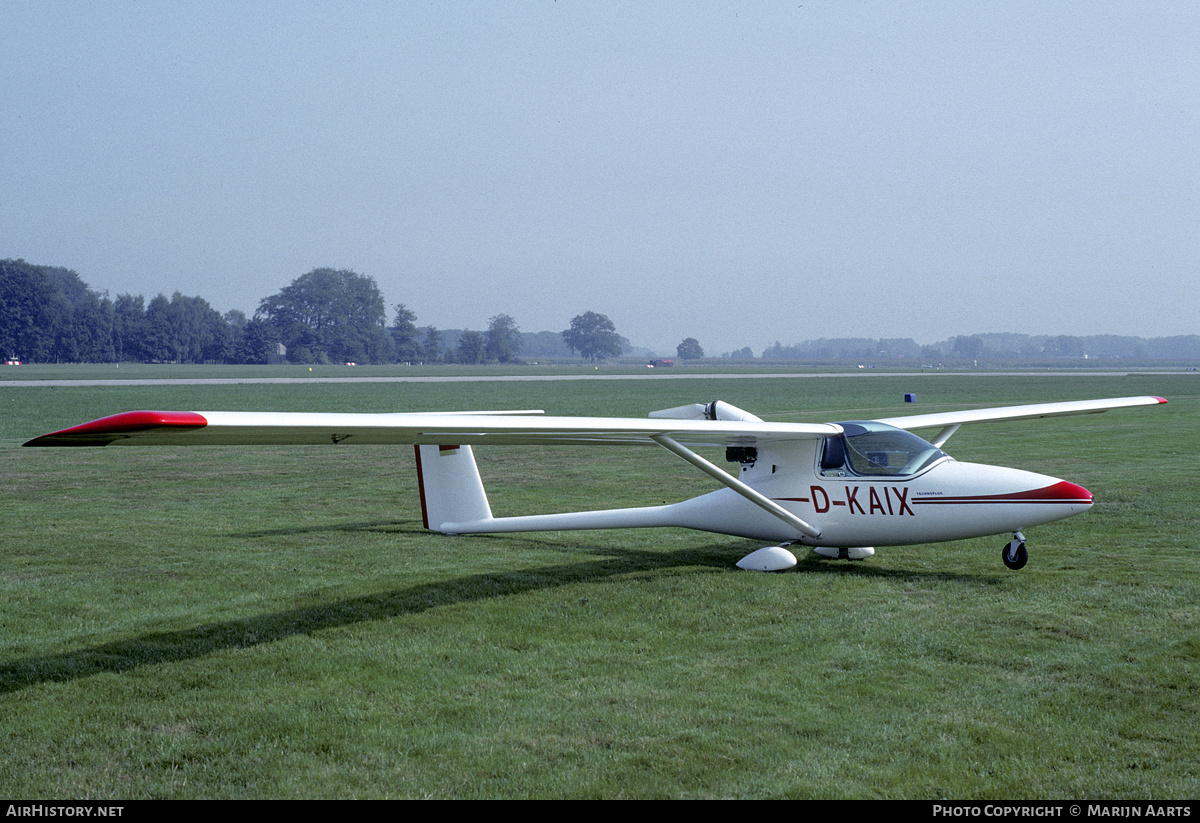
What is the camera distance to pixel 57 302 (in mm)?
173875

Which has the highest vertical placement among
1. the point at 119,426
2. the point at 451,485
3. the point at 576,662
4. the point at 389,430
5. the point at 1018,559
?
the point at 119,426

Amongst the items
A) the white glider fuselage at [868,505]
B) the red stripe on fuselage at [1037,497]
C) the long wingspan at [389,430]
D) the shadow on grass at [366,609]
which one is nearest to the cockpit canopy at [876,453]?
the white glider fuselage at [868,505]

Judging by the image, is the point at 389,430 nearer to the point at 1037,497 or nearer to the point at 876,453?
the point at 876,453

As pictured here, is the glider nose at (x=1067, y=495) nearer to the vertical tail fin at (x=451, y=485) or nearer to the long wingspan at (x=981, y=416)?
the long wingspan at (x=981, y=416)

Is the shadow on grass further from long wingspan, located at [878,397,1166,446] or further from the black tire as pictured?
long wingspan, located at [878,397,1166,446]

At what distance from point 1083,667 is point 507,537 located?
8.30 meters

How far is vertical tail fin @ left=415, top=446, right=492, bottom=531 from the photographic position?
13570 millimetres

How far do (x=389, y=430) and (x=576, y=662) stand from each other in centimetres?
247

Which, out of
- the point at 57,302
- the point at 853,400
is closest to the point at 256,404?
the point at 853,400

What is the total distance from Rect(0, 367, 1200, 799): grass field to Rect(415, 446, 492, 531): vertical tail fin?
1.61 ft

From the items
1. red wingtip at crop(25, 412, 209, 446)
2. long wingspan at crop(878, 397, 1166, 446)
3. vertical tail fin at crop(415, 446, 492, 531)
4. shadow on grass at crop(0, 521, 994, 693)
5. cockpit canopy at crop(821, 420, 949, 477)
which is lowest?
shadow on grass at crop(0, 521, 994, 693)

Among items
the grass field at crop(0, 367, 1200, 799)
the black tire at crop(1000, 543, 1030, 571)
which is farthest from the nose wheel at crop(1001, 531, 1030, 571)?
the grass field at crop(0, 367, 1200, 799)

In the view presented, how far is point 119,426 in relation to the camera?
21.0 feet

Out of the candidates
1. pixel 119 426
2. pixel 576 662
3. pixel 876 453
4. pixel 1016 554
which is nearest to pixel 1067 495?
pixel 1016 554
